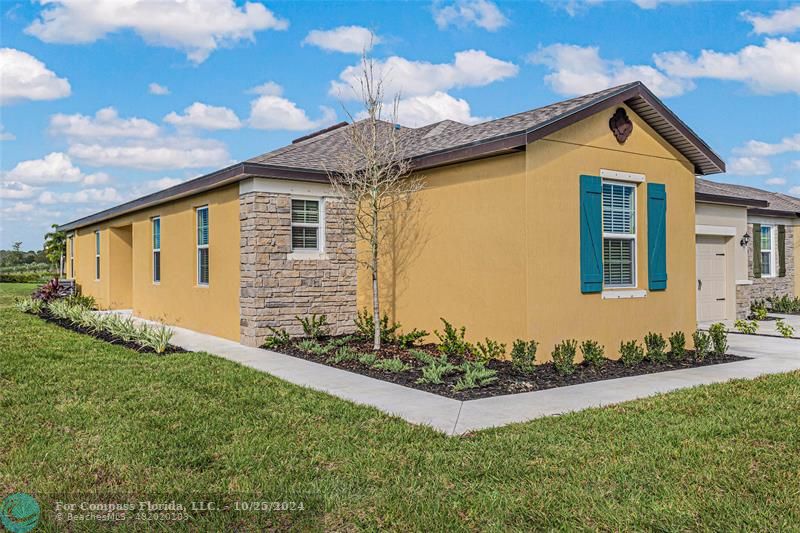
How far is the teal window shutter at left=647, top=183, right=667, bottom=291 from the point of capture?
31.6 ft

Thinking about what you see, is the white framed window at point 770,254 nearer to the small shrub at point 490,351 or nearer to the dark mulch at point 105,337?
the small shrub at point 490,351

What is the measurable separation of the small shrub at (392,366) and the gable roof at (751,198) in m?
9.40

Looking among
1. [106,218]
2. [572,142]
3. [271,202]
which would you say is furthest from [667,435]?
[106,218]

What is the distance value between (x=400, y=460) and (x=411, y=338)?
5.54m

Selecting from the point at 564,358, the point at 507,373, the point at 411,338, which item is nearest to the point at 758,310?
the point at 564,358

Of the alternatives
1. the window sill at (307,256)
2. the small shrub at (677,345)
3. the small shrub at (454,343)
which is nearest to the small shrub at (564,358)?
the small shrub at (454,343)

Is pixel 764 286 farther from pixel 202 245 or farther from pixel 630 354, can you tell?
pixel 202 245

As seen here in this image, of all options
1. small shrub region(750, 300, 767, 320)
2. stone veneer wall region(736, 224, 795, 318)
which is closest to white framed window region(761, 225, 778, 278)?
stone veneer wall region(736, 224, 795, 318)

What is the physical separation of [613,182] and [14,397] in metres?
8.40

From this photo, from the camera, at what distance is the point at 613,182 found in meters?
9.35

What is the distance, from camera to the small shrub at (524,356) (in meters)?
7.86

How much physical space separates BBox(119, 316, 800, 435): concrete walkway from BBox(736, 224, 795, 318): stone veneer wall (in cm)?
561

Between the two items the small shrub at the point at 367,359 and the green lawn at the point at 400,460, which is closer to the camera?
the green lawn at the point at 400,460

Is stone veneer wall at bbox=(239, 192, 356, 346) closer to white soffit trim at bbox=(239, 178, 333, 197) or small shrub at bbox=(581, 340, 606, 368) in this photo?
white soffit trim at bbox=(239, 178, 333, 197)
